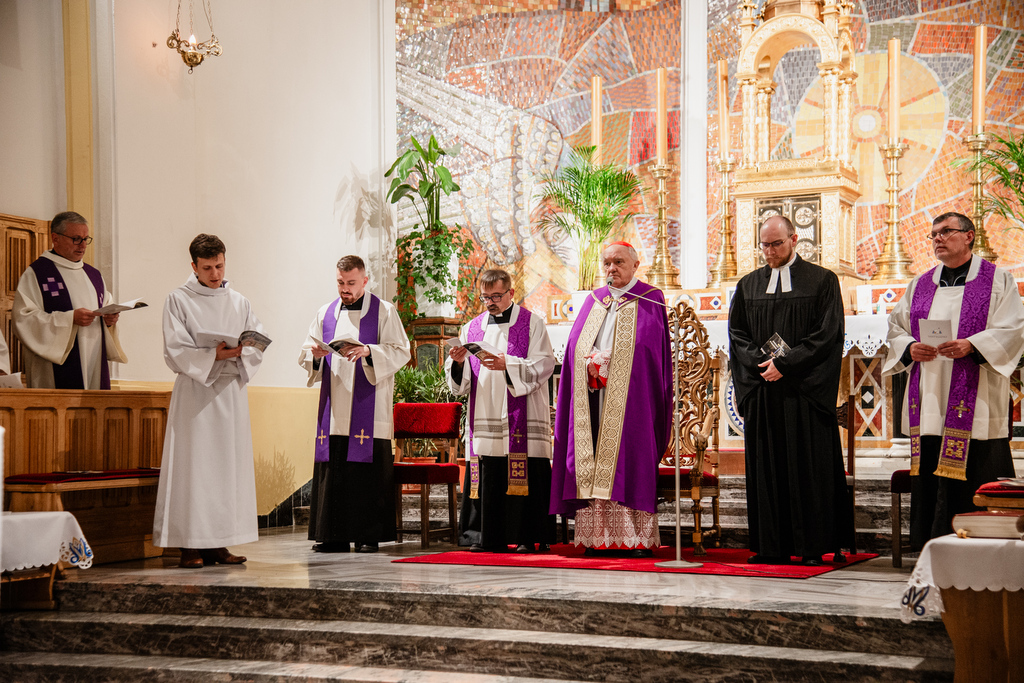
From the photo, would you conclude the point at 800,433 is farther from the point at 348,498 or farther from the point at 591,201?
the point at 591,201

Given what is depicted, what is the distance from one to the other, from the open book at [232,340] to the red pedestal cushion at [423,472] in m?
1.26

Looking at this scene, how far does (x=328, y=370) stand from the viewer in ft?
21.0

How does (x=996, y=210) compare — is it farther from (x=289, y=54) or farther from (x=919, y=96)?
(x=289, y=54)

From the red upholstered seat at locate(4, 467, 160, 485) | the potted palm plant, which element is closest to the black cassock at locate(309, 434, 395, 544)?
the red upholstered seat at locate(4, 467, 160, 485)

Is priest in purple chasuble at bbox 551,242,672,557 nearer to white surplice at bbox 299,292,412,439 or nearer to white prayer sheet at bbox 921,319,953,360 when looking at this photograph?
white surplice at bbox 299,292,412,439

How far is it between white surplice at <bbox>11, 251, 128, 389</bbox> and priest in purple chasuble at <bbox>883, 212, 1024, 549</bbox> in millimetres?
4479

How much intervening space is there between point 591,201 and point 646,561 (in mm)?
4091

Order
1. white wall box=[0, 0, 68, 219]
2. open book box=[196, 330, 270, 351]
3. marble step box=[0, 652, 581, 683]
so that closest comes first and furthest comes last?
1. marble step box=[0, 652, 581, 683]
2. open book box=[196, 330, 270, 351]
3. white wall box=[0, 0, 68, 219]

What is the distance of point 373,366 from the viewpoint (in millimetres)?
6352

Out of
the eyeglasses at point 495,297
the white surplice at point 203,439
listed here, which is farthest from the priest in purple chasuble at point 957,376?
the white surplice at point 203,439

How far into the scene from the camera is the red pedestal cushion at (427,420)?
6855mm

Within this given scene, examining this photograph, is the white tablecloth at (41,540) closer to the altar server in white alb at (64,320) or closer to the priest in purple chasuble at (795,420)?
the altar server in white alb at (64,320)

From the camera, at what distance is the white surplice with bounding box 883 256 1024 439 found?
505 centimetres

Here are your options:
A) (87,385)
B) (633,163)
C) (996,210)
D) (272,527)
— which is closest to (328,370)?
(87,385)
